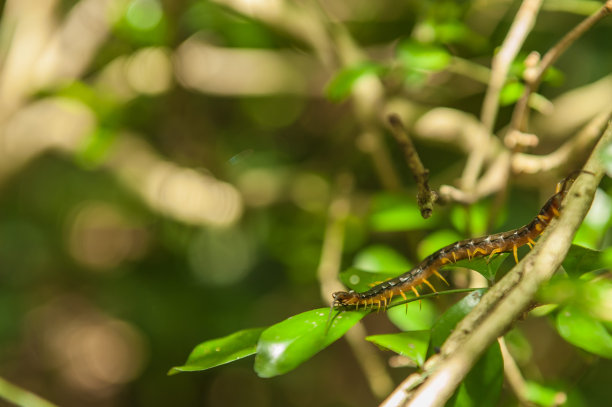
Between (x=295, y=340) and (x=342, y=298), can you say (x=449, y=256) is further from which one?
(x=295, y=340)

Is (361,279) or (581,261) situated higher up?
(361,279)

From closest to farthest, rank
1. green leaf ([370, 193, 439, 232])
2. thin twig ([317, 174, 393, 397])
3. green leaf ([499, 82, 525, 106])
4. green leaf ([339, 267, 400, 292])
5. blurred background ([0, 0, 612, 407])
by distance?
green leaf ([339, 267, 400, 292]) → green leaf ([499, 82, 525, 106]) → green leaf ([370, 193, 439, 232]) → thin twig ([317, 174, 393, 397]) → blurred background ([0, 0, 612, 407])

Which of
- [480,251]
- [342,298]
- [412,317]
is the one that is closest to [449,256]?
[480,251]

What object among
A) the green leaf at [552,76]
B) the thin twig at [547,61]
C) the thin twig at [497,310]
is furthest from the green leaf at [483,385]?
the green leaf at [552,76]

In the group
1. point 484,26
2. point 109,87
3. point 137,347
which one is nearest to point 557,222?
point 484,26

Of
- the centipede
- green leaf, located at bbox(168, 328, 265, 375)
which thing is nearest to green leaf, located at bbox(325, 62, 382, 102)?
the centipede

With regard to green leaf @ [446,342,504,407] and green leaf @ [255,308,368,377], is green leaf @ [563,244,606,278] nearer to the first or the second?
green leaf @ [446,342,504,407]

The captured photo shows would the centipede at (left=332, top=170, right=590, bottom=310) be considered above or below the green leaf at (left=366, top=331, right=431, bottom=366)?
above
